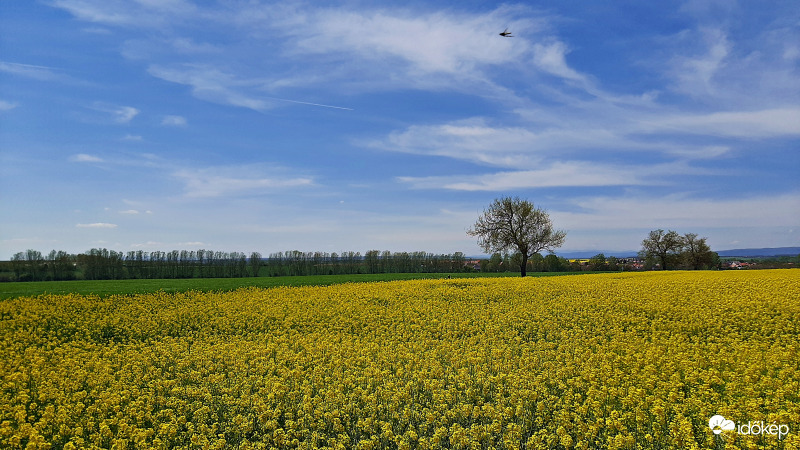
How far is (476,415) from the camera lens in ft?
27.9

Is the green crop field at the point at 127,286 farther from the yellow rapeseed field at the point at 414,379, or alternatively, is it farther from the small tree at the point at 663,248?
the small tree at the point at 663,248

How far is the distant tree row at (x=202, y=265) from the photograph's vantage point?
59.0 meters

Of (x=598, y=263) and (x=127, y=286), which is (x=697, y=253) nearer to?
(x=598, y=263)

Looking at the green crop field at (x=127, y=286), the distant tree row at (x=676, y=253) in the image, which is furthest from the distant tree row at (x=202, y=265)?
the distant tree row at (x=676, y=253)

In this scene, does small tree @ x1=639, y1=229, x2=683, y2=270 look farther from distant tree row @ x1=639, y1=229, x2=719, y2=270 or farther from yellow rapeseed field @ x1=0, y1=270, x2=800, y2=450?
yellow rapeseed field @ x1=0, y1=270, x2=800, y2=450

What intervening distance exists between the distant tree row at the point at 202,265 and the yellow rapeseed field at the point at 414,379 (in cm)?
4685

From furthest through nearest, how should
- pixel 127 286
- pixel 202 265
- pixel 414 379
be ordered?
1. pixel 202 265
2. pixel 127 286
3. pixel 414 379

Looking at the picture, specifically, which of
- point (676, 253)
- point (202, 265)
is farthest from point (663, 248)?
point (202, 265)

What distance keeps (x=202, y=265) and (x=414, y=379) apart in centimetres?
7276

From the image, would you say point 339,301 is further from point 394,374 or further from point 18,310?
point 18,310

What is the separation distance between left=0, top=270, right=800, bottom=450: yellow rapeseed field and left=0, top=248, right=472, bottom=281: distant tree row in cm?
4685

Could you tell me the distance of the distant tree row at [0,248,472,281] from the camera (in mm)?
59000

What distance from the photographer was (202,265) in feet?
246

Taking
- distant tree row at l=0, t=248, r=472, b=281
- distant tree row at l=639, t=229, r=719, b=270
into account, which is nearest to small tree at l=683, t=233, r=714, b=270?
distant tree row at l=639, t=229, r=719, b=270
